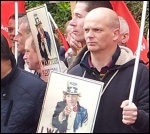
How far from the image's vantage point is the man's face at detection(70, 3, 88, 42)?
14.1ft

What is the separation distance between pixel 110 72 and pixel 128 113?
0.50m

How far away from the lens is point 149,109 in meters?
3.37

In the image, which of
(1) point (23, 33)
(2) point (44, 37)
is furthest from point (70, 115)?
(1) point (23, 33)

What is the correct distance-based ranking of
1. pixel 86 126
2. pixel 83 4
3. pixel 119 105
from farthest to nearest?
pixel 83 4 < pixel 119 105 < pixel 86 126

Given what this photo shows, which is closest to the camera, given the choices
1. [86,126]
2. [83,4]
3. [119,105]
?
[86,126]

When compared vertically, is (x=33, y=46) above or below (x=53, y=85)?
above

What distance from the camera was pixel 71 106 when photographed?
3.25 metres

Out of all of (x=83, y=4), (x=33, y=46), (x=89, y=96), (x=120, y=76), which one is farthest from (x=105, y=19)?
(x=33, y=46)

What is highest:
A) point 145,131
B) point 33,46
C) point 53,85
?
point 33,46

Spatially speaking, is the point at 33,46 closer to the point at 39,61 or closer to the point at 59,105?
the point at 39,61

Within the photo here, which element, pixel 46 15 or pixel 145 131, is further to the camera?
pixel 46 15

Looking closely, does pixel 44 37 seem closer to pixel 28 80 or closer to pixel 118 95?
pixel 28 80

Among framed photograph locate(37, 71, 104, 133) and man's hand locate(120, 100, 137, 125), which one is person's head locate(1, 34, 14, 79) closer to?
framed photograph locate(37, 71, 104, 133)

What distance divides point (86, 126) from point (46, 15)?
1.52m
